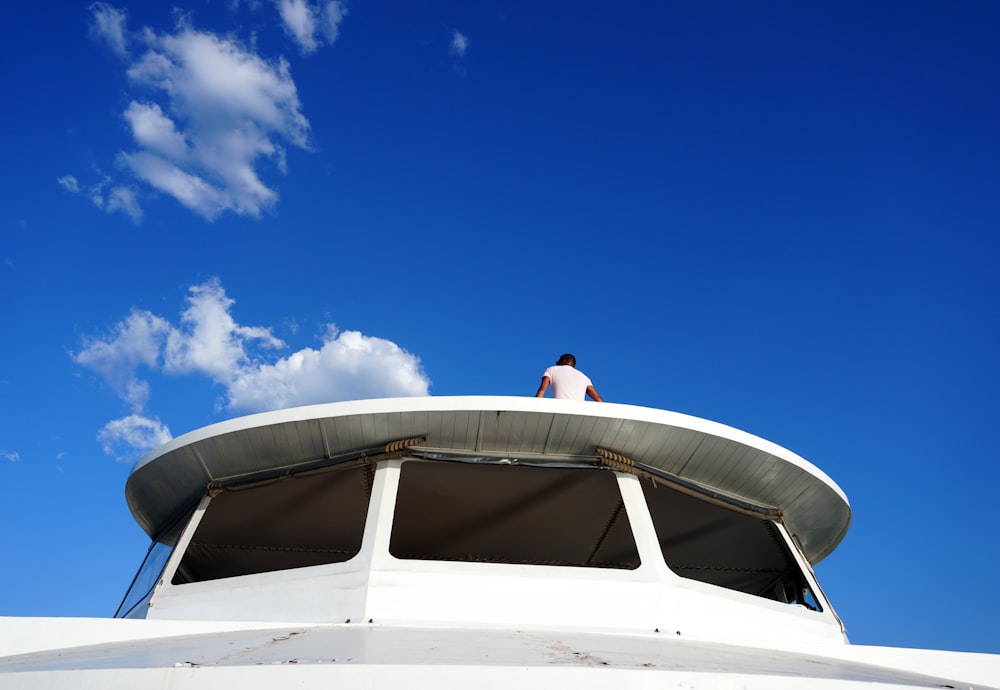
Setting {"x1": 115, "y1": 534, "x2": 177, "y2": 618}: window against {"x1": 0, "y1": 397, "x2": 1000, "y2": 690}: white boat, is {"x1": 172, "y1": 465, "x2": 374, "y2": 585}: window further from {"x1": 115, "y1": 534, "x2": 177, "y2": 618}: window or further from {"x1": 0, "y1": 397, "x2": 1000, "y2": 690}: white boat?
{"x1": 115, "y1": 534, "x2": 177, "y2": 618}: window

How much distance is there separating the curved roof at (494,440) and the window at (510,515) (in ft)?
2.09

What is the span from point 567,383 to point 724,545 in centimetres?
378

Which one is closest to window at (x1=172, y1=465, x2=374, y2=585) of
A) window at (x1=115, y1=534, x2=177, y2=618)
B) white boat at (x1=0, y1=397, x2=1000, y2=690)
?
white boat at (x1=0, y1=397, x2=1000, y2=690)

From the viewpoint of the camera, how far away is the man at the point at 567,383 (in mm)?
6488

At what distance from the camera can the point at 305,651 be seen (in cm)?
274

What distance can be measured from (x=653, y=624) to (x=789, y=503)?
2.90 metres

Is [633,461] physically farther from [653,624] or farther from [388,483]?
[388,483]

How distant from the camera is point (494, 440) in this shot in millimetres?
5793

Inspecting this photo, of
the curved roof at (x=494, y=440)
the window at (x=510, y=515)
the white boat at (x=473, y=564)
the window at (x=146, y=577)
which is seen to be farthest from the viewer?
the window at (x=510, y=515)

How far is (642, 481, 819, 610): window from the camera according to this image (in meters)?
7.11

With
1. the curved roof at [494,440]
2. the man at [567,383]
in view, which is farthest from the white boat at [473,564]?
the man at [567,383]

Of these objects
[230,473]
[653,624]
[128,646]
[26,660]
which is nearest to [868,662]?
[653,624]

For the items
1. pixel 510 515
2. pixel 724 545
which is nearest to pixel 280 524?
pixel 510 515

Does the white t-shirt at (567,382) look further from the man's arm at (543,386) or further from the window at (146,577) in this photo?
the window at (146,577)
